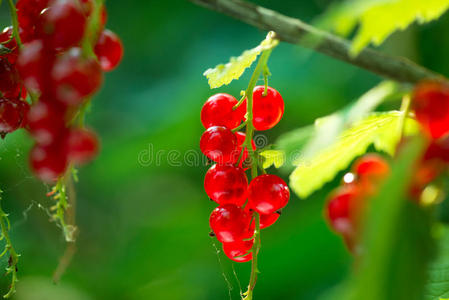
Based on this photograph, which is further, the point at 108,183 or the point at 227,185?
the point at 108,183

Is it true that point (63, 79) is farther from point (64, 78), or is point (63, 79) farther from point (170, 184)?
point (170, 184)

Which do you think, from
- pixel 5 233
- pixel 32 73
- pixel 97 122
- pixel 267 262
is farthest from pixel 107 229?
pixel 32 73

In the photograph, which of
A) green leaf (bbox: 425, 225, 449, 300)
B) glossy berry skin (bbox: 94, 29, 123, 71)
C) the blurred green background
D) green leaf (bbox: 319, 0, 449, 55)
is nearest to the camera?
green leaf (bbox: 319, 0, 449, 55)

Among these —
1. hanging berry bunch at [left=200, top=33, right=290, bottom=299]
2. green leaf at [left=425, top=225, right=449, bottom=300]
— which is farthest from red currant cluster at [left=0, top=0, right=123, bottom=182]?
green leaf at [left=425, top=225, right=449, bottom=300]

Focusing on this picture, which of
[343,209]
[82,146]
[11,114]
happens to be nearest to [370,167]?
[343,209]

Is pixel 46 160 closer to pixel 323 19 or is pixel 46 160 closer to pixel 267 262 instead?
pixel 323 19

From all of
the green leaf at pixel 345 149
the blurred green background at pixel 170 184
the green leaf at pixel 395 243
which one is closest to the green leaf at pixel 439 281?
the green leaf at pixel 345 149

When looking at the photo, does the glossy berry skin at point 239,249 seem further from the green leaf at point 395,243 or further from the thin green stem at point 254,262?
the green leaf at point 395,243

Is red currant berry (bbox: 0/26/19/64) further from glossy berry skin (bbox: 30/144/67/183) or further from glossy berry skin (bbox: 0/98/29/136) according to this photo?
glossy berry skin (bbox: 30/144/67/183)
